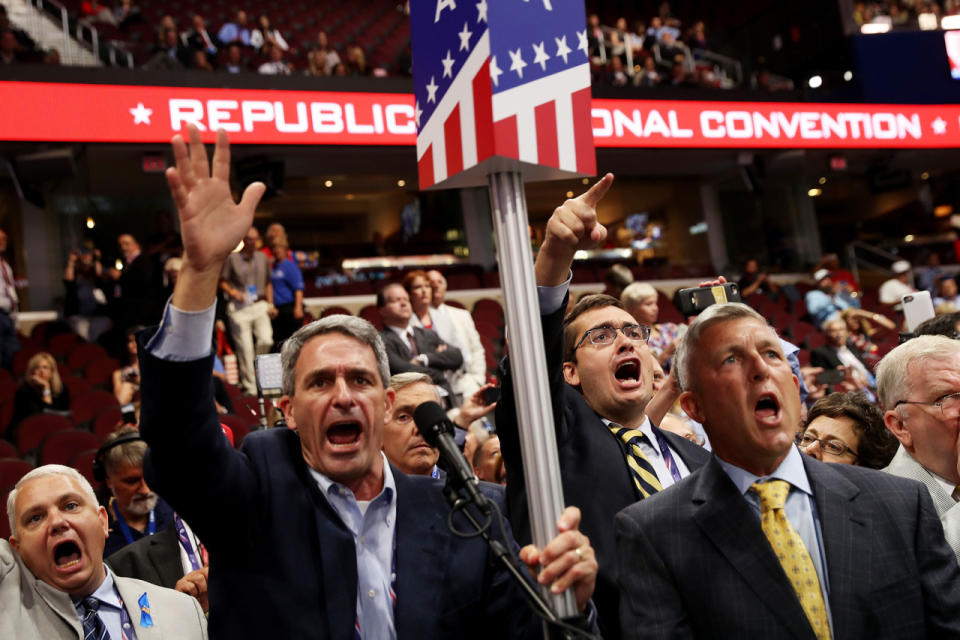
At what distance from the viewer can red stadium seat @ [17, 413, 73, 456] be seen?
18.8 ft

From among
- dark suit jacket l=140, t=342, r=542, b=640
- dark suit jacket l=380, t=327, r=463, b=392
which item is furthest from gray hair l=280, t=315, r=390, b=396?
dark suit jacket l=380, t=327, r=463, b=392

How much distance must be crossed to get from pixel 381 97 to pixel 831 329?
17.0 feet

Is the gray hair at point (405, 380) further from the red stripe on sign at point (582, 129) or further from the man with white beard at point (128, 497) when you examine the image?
the red stripe on sign at point (582, 129)

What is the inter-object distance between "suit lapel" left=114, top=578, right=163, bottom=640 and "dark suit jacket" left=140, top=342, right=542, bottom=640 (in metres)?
0.84

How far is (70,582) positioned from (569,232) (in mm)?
1690

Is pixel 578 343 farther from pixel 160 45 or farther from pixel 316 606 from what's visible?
pixel 160 45

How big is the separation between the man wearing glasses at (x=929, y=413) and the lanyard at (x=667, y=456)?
1.96ft

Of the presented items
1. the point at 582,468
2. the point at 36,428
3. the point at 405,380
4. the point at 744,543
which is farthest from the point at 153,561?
the point at 36,428

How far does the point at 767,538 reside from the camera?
68.8 inches

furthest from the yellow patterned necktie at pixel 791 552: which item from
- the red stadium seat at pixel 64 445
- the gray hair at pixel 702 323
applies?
the red stadium seat at pixel 64 445

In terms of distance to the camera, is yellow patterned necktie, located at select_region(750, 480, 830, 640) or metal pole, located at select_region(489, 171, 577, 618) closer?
metal pole, located at select_region(489, 171, 577, 618)

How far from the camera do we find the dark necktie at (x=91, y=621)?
2.40 metres

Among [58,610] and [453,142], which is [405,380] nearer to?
[58,610]

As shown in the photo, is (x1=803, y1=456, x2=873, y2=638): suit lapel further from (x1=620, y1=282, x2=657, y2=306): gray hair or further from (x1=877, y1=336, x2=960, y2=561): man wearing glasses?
(x1=620, y1=282, x2=657, y2=306): gray hair
